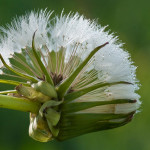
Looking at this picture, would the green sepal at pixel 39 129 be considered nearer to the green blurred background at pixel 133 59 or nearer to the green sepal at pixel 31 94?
the green sepal at pixel 31 94

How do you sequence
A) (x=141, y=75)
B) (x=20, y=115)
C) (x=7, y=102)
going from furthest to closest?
1. (x=141, y=75)
2. (x=20, y=115)
3. (x=7, y=102)

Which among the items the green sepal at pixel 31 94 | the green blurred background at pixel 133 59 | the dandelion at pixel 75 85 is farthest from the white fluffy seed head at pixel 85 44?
the green blurred background at pixel 133 59

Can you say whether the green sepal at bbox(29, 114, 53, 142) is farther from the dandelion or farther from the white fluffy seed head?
the white fluffy seed head

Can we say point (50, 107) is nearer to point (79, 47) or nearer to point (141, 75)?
point (79, 47)

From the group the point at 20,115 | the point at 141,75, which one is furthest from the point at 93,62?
the point at 141,75

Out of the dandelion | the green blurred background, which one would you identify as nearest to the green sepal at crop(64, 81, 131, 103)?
the dandelion

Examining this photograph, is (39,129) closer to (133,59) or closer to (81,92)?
(81,92)

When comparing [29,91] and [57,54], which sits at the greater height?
[57,54]

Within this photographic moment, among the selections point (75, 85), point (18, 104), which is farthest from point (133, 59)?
point (18, 104)

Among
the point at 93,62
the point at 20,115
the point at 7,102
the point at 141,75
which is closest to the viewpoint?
the point at 7,102
